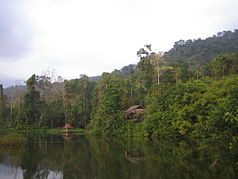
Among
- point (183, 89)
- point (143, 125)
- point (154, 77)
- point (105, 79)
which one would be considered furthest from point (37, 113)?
point (183, 89)

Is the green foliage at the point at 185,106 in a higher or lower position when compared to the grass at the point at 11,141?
higher

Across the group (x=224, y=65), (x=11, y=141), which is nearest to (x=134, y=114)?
(x=224, y=65)

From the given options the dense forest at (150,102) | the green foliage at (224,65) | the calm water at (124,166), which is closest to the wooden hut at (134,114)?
the dense forest at (150,102)

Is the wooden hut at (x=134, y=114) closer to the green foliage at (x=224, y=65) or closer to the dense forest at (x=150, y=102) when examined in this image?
the dense forest at (x=150, y=102)

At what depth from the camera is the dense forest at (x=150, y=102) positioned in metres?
20.9

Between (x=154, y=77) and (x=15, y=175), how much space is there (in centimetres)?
3292

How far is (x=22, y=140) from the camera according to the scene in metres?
22.5

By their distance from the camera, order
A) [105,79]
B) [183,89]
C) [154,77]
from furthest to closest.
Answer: [105,79] < [154,77] < [183,89]

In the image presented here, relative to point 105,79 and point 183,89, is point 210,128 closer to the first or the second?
point 183,89

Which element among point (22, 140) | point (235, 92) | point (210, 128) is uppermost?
point (235, 92)

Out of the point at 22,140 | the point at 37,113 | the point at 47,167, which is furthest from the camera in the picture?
the point at 37,113

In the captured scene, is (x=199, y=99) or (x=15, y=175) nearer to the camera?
(x=15, y=175)

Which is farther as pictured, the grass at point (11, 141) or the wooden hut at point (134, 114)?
the wooden hut at point (134, 114)

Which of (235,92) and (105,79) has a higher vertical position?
(105,79)
